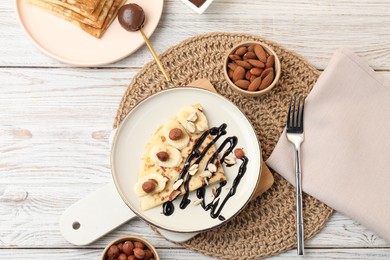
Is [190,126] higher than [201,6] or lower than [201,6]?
lower

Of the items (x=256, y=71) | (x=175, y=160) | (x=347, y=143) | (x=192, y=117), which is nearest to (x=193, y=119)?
(x=192, y=117)

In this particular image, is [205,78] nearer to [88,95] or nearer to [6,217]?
[88,95]

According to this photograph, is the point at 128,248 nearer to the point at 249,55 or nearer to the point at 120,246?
the point at 120,246

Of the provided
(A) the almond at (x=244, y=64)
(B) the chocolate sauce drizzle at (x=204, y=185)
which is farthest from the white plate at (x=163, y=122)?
(A) the almond at (x=244, y=64)

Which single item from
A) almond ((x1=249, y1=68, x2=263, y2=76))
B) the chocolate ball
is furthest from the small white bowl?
almond ((x1=249, y1=68, x2=263, y2=76))

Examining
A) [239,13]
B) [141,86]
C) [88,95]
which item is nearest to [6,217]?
[88,95]

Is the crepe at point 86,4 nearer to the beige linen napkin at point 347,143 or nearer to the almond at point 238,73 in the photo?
the almond at point 238,73
